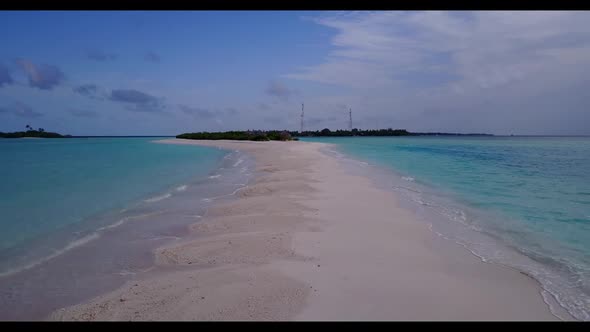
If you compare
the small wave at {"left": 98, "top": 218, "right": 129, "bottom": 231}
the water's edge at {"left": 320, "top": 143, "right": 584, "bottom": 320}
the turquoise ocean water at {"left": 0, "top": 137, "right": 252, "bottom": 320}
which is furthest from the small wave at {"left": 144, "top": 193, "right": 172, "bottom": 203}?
the water's edge at {"left": 320, "top": 143, "right": 584, "bottom": 320}

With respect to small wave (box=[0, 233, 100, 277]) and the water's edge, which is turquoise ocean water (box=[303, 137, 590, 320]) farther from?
small wave (box=[0, 233, 100, 277])

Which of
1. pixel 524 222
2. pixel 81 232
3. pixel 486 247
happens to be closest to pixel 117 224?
pixel 81 232

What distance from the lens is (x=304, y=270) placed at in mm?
5199

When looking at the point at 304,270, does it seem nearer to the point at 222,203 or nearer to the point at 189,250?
the point at 189,250

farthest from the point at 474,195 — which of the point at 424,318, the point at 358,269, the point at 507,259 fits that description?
the point at 424,318

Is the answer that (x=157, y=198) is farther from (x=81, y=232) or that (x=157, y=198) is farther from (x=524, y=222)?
(x=524, y=222)

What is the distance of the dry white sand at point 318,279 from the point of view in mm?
4062

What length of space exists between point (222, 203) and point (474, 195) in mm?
8581

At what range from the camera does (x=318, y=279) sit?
488 cm

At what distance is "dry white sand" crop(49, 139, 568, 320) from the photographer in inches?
160

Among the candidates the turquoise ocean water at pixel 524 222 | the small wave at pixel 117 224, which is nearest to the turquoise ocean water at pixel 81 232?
the small wave at pixel 117 224

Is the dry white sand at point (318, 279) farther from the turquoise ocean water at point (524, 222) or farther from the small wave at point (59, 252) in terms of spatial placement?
the small wave at point (59, 252)

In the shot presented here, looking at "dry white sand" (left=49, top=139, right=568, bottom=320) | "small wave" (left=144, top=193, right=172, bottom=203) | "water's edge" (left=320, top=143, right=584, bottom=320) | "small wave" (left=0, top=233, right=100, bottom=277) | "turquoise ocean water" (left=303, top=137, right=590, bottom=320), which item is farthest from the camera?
"small wave" (left=144, top=193, right=172, bottom=203)

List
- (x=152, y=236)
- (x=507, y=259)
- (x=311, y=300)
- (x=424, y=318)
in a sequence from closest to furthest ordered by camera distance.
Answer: (x=424, y=318)
(x=311, y=300)
(x=507, y=259)
(x=152, y=236)
